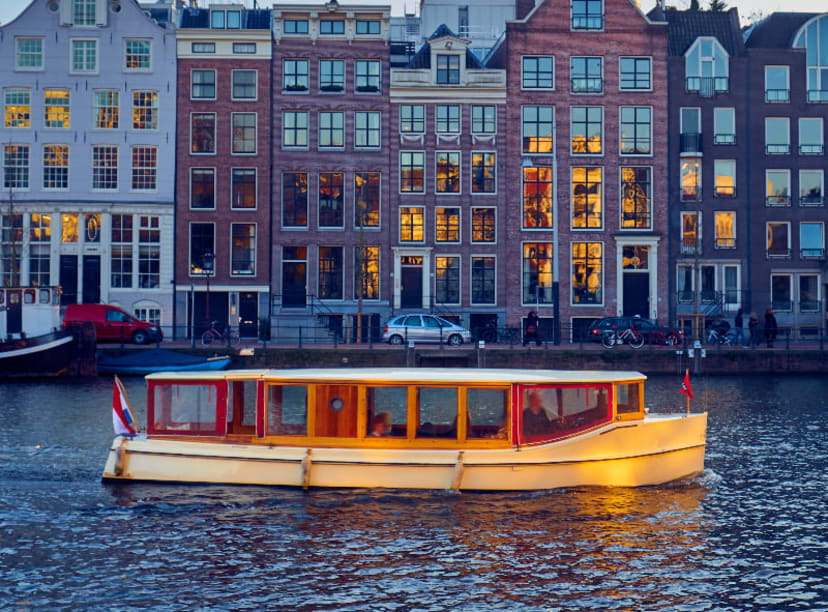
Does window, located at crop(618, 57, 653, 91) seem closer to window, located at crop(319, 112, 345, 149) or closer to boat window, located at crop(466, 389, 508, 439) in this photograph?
window, located at crop(319, 112, 345, 149)

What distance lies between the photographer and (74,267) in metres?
56.6

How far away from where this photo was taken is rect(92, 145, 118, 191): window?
2263 inches

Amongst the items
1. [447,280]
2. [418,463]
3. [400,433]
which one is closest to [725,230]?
[447,280]

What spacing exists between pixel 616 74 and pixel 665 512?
147 feet

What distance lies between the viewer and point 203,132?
57.9 meters

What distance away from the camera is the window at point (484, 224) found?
5851 cm

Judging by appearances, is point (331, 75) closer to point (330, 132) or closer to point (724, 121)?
point (330, 132)

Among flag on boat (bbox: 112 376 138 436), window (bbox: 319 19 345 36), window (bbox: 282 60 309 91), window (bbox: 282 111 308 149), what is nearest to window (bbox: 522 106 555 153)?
window (bbox: 319 19 345 36)

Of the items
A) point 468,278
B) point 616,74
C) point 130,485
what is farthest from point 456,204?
point 130,485

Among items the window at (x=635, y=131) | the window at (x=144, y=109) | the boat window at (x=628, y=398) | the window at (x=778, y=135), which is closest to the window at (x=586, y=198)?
the window at (x=635, y=131)

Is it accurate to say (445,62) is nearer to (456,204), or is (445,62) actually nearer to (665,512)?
(456,204)

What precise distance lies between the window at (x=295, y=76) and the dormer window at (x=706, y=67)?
71.6ft

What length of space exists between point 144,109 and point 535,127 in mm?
21940

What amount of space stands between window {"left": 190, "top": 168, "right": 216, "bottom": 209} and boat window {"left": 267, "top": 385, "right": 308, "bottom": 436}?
40.3 m
